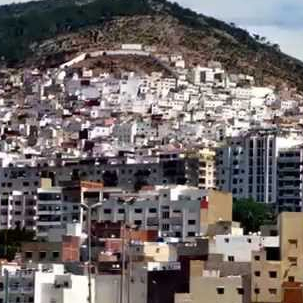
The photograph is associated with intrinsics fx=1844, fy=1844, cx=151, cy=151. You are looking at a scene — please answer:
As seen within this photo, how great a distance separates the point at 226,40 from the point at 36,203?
79.0 meters

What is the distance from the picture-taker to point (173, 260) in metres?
52.3

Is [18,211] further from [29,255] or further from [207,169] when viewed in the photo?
[29,255]

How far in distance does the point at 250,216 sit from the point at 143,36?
7947cm

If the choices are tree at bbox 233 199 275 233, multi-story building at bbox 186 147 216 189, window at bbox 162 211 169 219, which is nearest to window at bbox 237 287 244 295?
tree at bbox 233 199 275 233

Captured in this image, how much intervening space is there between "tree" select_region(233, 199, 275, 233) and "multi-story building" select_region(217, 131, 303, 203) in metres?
16.6

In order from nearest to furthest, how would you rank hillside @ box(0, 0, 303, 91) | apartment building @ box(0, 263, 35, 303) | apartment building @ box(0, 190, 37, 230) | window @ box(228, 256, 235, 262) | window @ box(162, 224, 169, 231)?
apartment building @ box(0, 263, 35, 303) < window @ box(228, 256, 235, 262) < window @ box(162, 224, 169, 231) < apartment building @ box(0, 190, 37, 230) < hillside @ box(0, 0, 303, 91)

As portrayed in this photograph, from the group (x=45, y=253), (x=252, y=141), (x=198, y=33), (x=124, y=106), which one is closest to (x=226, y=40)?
(x=198, y=33)

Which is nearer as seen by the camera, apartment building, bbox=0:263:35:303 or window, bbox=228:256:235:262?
apartment building, bbox=0:263:35:303

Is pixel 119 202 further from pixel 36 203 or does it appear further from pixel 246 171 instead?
pixel 246 171

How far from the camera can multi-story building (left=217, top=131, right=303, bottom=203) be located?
89188mm

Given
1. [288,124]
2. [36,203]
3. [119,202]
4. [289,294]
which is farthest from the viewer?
[288,124]

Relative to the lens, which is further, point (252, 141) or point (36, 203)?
point (252, 141)

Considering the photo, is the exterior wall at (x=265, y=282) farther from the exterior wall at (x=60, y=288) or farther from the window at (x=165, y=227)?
the window at (x=165, y=227)

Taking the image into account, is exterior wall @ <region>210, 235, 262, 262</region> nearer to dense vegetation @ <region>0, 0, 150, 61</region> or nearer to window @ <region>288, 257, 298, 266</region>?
window @ <region>288, 257, 298, 266</region>
